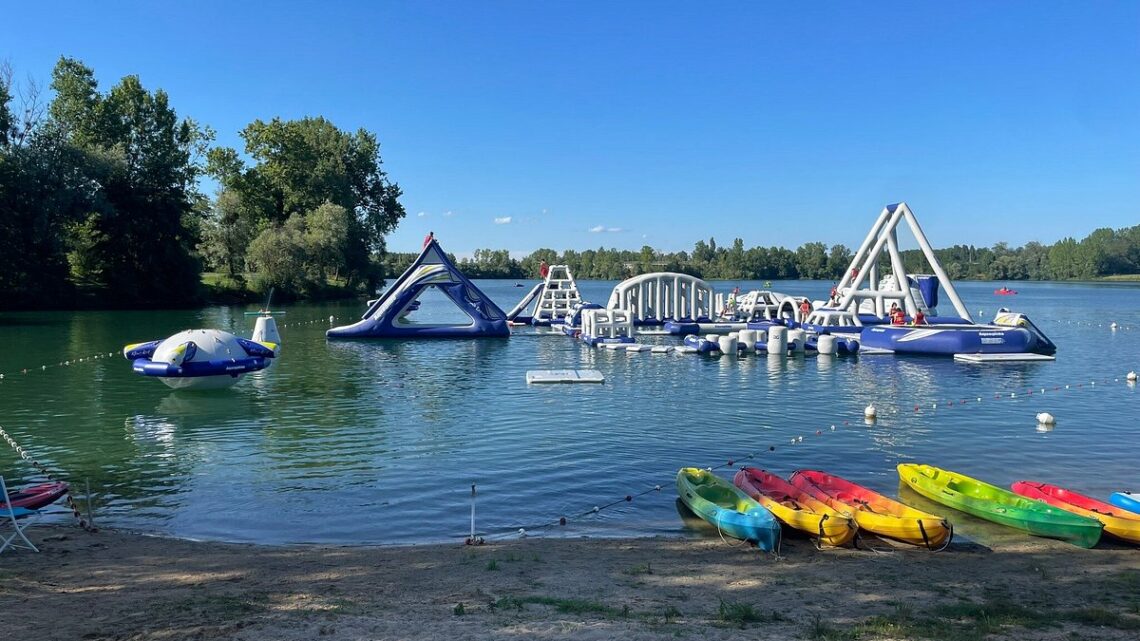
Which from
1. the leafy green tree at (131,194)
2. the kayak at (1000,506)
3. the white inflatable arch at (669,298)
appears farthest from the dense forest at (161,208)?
the kayak at (1000,506)

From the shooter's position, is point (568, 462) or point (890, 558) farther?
point (568, 462)

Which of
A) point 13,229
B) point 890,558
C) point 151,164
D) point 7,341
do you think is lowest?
point 890,558

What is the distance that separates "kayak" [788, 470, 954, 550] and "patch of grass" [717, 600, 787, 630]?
4.34m

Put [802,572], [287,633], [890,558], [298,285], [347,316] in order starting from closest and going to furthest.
Answer: 1. [287,633]
2. [802,572]
3. [890,558]
4. [347,316]
5. [298,285]

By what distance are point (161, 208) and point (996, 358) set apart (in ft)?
225

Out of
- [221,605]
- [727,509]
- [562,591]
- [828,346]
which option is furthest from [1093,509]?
[828,346]

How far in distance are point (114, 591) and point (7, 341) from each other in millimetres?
41153

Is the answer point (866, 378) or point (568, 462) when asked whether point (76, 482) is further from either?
point (866, 378)

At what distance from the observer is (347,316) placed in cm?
7038

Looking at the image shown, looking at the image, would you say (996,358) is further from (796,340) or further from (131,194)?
(131,194)

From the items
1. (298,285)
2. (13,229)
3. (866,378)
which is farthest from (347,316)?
(866,378)

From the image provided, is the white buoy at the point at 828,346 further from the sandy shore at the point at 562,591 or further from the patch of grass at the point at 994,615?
the patch of grass at the point at 994,615

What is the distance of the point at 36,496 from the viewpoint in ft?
43.4

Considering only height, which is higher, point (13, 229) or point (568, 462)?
point (13, 229)
